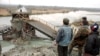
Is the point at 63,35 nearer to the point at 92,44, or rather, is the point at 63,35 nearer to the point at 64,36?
the point at 64,36

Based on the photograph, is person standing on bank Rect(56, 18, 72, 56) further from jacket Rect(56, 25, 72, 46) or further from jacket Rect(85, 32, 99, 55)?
jacket Rect(85, 32, 99, 55)

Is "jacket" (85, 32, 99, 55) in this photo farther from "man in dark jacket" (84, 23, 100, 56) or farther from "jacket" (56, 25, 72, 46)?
"jacket" (56, 25, 72, 46)

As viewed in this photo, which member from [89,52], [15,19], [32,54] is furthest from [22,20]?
[89,52]

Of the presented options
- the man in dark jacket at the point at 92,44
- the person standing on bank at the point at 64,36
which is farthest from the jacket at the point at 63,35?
the man in dark jacket at the point at 92,44

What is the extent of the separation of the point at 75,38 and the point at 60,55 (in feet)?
7.13

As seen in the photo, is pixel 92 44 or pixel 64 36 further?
pixel 64 36

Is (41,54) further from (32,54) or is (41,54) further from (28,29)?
(28,29)

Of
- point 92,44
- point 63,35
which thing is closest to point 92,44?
point 92,44

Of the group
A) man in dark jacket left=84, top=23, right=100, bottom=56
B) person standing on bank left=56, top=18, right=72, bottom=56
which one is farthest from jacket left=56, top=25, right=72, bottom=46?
man in dark jacket left=84, top=23, right=100, bottom=56

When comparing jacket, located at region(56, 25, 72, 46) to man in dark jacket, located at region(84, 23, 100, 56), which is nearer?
man in dark jacket, located at region(84, 23, 100, 56)

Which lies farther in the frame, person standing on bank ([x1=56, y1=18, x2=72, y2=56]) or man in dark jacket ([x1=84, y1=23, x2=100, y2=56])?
person standing on bank ([x1=56, y1=18, x2=72, y2=56])

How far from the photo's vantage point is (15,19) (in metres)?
21.2

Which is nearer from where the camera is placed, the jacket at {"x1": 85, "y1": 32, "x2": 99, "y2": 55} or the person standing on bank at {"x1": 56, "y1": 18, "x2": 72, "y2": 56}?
the jacket at {"x1": 85, "y1": 32, "x2": 99, "y2": 55}

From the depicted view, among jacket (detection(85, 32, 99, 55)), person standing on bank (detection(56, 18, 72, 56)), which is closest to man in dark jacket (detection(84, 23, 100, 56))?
jacket (detection(85, 32, 99, 55))
